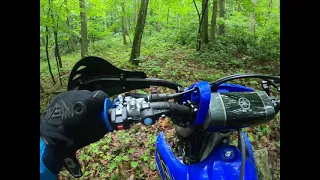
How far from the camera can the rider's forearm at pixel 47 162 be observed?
97cm

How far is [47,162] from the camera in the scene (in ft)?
3.21

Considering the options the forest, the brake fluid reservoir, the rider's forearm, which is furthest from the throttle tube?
the forest

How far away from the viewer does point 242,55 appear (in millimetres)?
9305

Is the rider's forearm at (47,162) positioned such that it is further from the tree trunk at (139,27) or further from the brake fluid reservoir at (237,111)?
the tree trunk at (139,27)

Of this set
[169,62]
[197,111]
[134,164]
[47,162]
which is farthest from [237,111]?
[169,62]

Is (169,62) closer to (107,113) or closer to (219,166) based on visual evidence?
(219,166)

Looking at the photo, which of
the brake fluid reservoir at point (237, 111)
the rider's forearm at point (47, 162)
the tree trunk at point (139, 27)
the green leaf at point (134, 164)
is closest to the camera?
the rider's forearm at point (47, 162)

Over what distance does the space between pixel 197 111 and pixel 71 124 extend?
0.57 metres

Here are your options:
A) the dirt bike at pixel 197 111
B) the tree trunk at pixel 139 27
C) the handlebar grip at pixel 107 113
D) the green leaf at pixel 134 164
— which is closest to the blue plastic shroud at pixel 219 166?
the dirt bike at pixel 197 111

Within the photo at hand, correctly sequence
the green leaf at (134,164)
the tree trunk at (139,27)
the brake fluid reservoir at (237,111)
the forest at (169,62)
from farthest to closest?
the tree trunk at (139,27) < the forest at (169,62) < the green leaf at (134,164) < the brake fluid reservoir at (237,111)

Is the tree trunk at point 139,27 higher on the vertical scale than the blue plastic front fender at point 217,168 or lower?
higher
